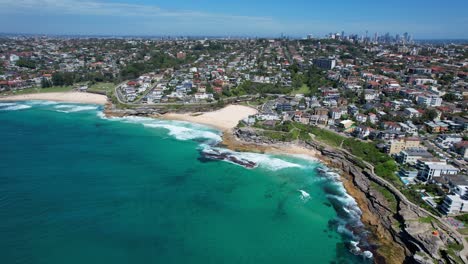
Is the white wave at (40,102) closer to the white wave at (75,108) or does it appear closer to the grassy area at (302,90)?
the white wave at (75,108)

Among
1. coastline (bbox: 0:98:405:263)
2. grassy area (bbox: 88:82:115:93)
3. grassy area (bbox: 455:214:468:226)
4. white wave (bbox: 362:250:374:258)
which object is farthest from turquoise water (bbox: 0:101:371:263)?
grassy area (bbox: 88:82:115:93)

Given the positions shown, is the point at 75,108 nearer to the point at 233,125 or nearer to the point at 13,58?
the point at 233,125

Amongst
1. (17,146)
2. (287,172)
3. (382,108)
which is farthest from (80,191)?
(382,108)

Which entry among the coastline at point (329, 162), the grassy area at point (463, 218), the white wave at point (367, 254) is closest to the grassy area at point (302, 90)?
the coastline at point (329, 162)

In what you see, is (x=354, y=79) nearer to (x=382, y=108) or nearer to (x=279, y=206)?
(x=382, y=108)

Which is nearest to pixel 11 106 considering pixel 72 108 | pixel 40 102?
pixel 40 102
